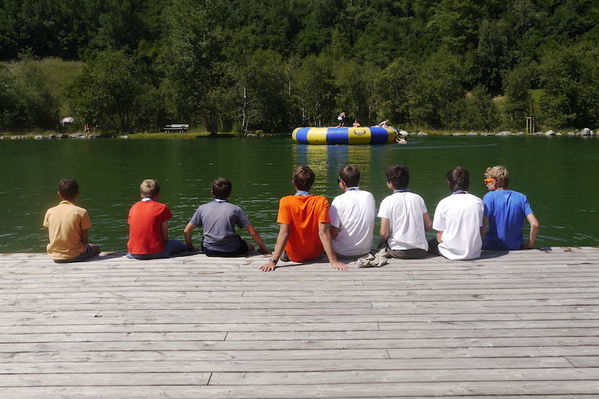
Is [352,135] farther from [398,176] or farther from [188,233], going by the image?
[188,233]

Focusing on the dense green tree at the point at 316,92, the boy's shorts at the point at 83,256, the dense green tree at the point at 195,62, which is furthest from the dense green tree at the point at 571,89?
the boy's shorts at the point at 83,256

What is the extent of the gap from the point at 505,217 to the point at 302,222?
6.53ft

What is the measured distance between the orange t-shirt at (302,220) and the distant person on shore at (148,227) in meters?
1.17

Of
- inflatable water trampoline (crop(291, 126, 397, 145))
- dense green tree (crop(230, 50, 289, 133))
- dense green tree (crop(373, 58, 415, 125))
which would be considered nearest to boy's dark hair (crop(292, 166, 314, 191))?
inflatable water trampoline (crop(291, 126, 397, 145))

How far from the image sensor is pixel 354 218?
5051 millimetres

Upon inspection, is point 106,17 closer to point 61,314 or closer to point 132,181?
point 132,181

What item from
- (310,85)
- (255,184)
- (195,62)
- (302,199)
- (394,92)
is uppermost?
(195,62)

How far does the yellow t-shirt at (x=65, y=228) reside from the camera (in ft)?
16.7

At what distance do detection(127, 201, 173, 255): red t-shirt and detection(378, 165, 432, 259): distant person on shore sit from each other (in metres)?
2.08

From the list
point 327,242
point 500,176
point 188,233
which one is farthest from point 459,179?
point 188,233

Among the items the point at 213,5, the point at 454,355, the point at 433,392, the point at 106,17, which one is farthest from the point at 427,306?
the point at 106,17

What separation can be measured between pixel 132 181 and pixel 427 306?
46.2ft

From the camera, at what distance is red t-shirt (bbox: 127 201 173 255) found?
17.0 feet

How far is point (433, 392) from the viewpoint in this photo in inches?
105
